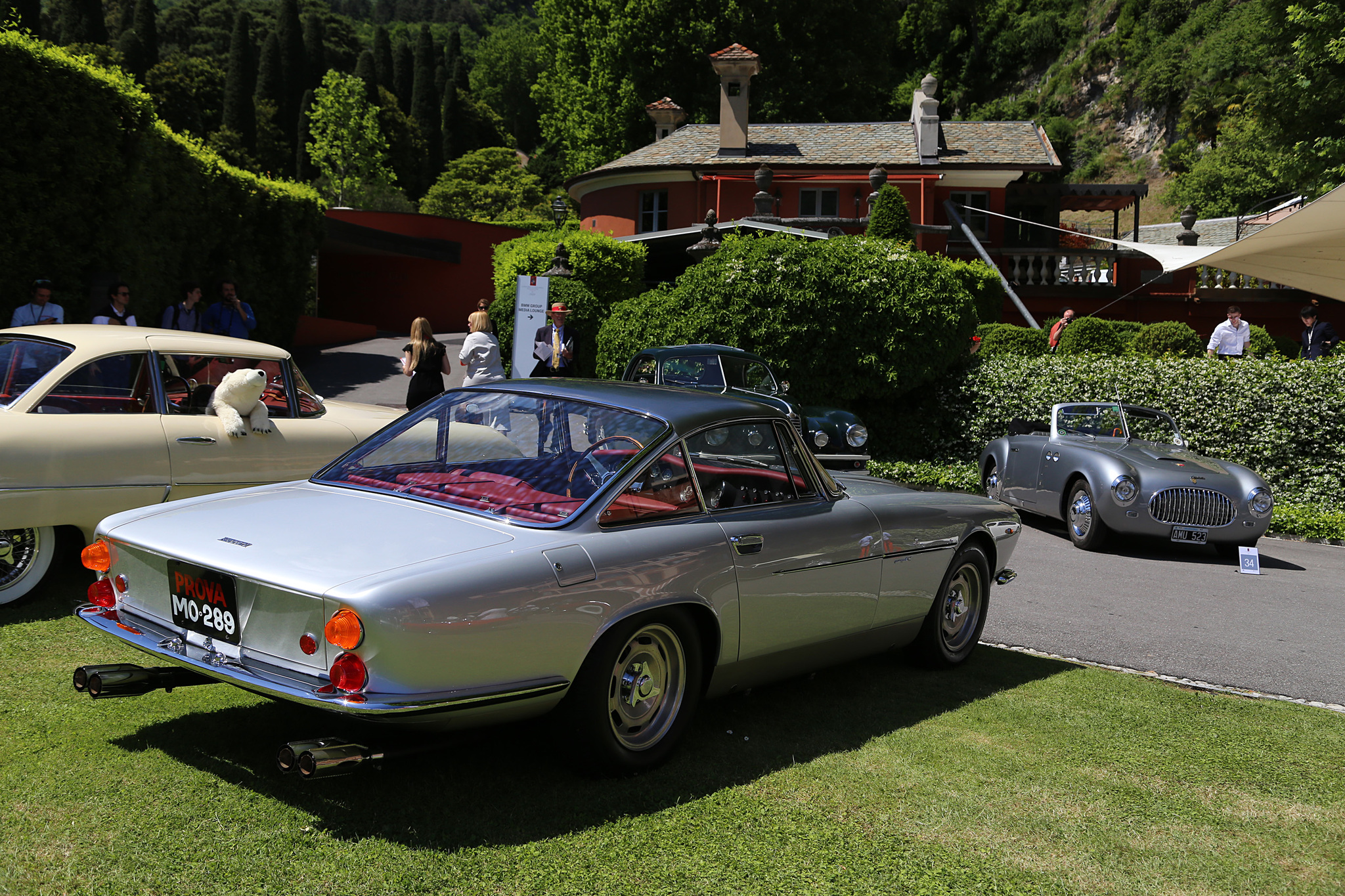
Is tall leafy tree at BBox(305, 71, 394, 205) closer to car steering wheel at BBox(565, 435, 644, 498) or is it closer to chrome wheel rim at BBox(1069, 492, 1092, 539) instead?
chrome wheel rim at BBox(1069, 492, 1092, 539)

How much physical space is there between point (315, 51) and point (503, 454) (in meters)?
79.0

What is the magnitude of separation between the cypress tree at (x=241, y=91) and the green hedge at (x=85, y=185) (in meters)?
46.9

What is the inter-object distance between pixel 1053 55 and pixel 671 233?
51.0 meters

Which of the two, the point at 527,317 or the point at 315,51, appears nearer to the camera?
the point at 527,317

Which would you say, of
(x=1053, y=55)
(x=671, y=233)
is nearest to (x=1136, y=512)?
(x=671, y=233)

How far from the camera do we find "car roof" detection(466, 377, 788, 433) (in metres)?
4.23

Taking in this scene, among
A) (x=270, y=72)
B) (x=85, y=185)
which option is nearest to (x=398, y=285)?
(x=85, y=185)

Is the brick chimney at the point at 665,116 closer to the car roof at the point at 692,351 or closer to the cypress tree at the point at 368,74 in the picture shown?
the car roof at the point at 692,351

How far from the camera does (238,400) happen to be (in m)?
6.16

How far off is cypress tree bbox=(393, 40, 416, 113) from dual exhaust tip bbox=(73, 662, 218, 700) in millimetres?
78963

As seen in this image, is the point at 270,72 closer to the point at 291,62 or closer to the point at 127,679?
the point at 291,62

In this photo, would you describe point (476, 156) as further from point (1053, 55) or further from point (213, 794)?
point (213, 794)

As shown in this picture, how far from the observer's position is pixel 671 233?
92.2 ft

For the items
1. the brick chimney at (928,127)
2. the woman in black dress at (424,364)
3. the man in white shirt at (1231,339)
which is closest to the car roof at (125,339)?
the woman in black dress at (424,364)
